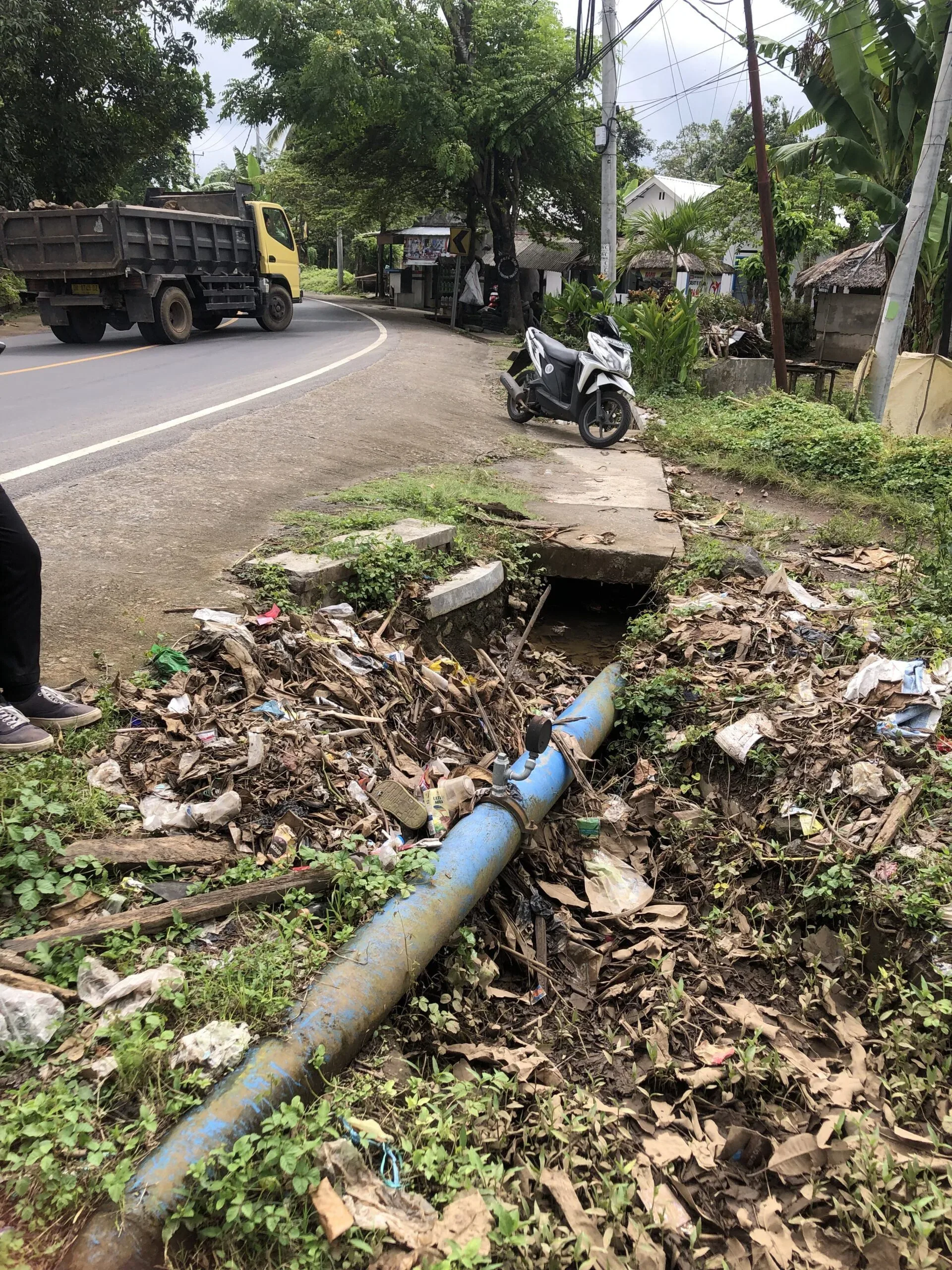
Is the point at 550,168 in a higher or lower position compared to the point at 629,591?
higher

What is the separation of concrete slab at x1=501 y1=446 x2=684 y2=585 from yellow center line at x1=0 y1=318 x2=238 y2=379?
648 centimetres

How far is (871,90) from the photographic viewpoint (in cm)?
1337

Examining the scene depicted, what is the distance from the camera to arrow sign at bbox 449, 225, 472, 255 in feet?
83.3

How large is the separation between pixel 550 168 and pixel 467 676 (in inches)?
933

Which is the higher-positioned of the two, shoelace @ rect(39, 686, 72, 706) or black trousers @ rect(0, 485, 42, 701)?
black trousers @ rect(0, 485, 42, 701)

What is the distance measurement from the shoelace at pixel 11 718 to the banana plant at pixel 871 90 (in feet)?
47.2

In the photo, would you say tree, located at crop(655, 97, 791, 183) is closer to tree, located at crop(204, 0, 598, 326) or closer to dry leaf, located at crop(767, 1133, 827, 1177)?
tree, located at crop(204, 0, 598, 326)

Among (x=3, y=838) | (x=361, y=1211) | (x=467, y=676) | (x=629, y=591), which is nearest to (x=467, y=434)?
(x=629, y=591)

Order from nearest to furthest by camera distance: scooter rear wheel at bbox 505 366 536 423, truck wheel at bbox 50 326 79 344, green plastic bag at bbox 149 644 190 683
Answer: green plastic bag at bbox 149 644 190 683, scooter rear wheel at bbox 505 366 536 423, truck wheel at bbox 50 326 79 344

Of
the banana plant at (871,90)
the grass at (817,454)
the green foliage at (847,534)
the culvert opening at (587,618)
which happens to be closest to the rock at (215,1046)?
the culvert opening at (587,618)

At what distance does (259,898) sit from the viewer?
256 centimetres

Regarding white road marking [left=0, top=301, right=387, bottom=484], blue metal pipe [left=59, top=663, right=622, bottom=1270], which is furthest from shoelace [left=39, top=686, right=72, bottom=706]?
white road marking [left=0, top=301, right=387, bottom=484]

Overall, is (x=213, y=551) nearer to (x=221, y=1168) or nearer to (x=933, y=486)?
(x=221, y=1168)

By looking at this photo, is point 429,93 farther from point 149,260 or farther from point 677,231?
point 149,260
